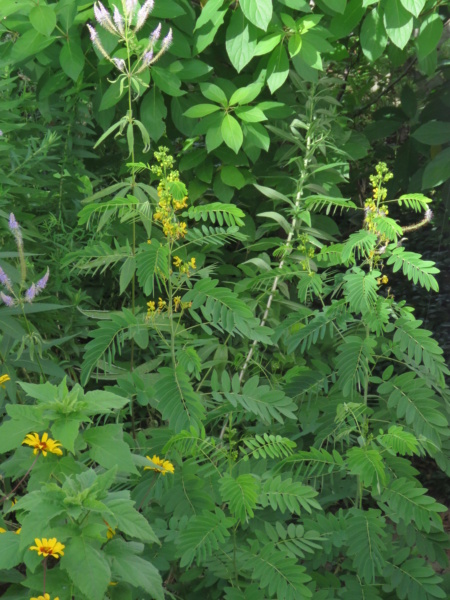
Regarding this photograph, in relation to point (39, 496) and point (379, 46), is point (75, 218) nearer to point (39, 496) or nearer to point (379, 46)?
point (379, 46)

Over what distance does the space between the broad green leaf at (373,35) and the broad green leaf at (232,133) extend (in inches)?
21.5

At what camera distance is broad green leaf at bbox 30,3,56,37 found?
2.76 meters

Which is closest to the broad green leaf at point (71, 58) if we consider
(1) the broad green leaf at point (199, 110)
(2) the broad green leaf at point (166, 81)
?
(2) the broad green leaf at point (166, 81)

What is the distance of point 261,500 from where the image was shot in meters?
1.83

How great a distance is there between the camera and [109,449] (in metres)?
1.51

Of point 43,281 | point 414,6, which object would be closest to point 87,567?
point 43,281

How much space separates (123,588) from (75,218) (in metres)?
1.76

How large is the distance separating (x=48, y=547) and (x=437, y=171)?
98.0 inches

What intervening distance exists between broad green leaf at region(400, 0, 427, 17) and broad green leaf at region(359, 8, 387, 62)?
0.67 ft

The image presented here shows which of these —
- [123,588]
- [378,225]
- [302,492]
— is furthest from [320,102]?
[123,588]

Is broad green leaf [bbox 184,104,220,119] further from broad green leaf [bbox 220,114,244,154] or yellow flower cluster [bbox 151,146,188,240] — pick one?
yellow flower cluster [bbox 151,146,188,240]

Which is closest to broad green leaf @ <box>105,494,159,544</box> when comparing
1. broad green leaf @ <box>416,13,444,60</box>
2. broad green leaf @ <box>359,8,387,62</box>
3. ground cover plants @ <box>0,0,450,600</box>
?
ground cover plants @ <box>0,0,450,600</box>

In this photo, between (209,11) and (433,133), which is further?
(433,133)

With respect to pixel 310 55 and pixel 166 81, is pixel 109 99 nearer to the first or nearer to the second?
pixel 166 81
